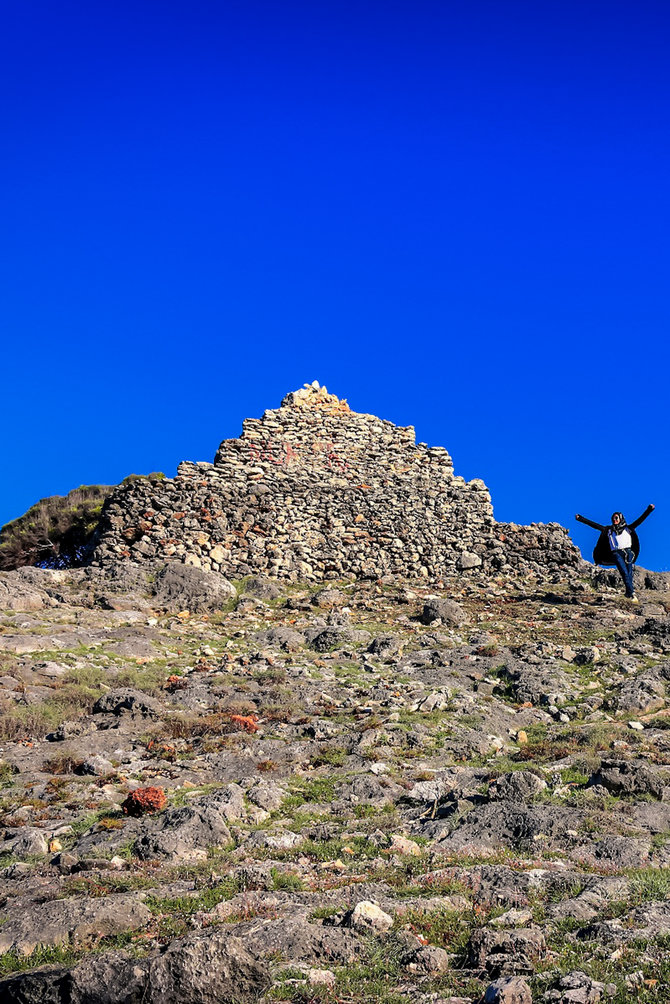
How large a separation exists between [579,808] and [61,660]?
9465 millimetres

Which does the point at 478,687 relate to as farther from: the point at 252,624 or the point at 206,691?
the point at 252,624

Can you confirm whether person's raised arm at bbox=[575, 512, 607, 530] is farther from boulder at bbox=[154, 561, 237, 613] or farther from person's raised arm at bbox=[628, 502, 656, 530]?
boulder at bbox=[154, 561, 237, 613]

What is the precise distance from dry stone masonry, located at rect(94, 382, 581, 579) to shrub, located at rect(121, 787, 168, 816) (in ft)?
43.6

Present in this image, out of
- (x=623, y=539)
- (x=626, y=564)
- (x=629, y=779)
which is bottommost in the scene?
(x=629, y=779)

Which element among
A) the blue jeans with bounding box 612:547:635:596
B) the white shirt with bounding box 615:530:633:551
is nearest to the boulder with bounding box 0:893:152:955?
the white shirt with bounding box 615:530:633:551

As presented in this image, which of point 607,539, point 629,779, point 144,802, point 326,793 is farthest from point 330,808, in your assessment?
point 607,539

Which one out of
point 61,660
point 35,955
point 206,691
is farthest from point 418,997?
point 61,660

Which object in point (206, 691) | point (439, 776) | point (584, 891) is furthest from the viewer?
point (206, 691)

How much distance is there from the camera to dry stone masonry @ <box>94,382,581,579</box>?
22.8 m

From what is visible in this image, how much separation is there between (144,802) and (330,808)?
2.02 metres

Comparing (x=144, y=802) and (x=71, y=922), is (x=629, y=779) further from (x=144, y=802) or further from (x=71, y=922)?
(x=71, y=922)

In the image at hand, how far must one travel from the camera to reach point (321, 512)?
24.2 metres

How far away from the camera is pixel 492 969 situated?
523 cm

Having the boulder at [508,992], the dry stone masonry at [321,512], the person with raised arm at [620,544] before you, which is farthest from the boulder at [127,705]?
the person with raised arm at [620,544]
